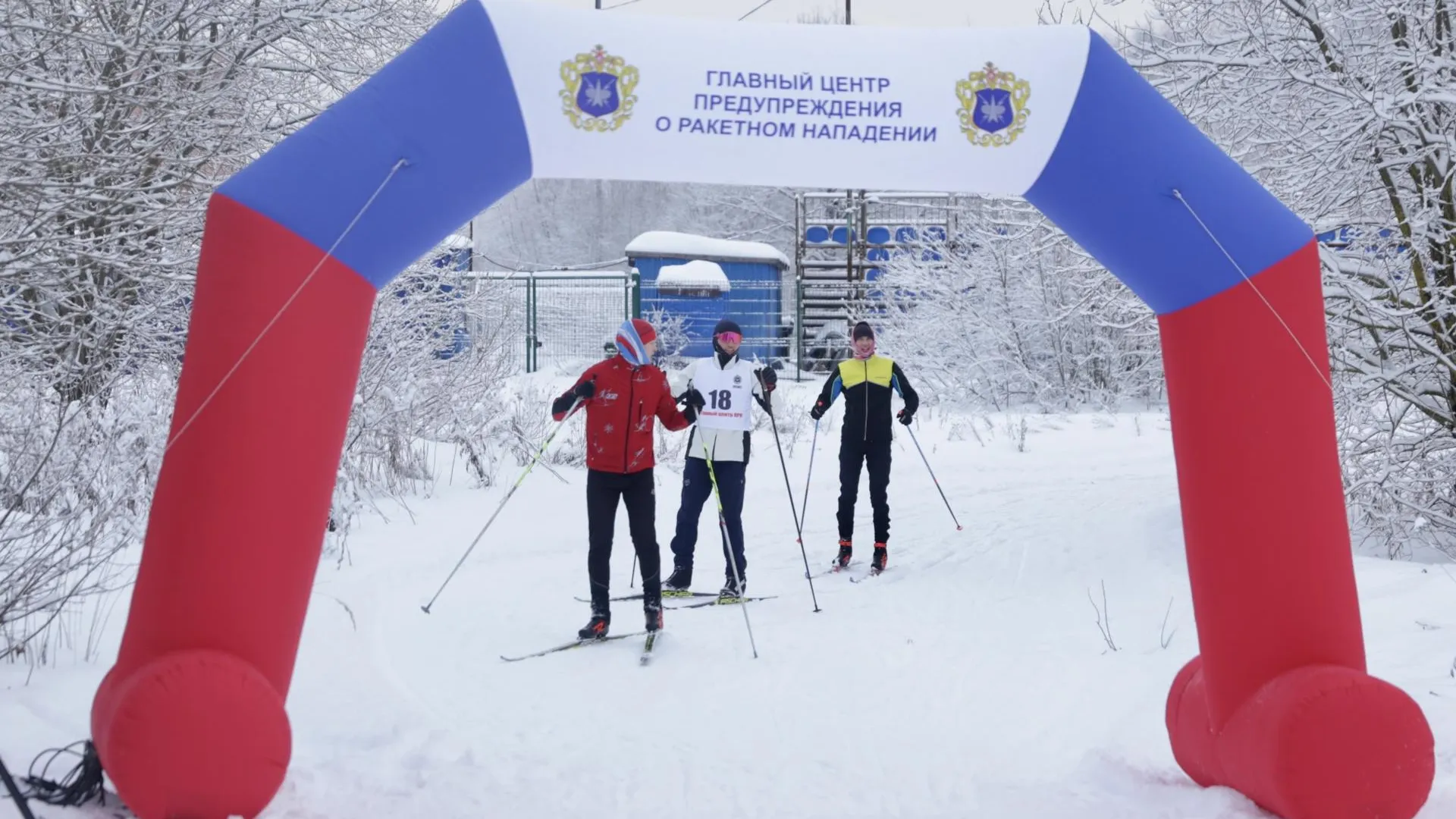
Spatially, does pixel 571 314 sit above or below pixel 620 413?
above

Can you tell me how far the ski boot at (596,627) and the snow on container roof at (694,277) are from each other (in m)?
14.7

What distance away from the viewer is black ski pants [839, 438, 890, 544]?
28.9 feet

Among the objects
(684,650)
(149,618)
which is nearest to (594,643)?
(684,650)

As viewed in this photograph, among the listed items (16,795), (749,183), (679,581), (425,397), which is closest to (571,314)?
(425,397)

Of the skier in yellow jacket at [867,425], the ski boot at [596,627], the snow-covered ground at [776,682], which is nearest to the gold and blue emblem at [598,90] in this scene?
the snow-covered ground at [776,682]

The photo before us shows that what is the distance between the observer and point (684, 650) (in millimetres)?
6527

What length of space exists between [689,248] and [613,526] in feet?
55.0

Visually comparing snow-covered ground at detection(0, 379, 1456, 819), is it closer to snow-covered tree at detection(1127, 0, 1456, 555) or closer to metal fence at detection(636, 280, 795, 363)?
snow-covered tree at detection(1127, 0, 1456, 555)

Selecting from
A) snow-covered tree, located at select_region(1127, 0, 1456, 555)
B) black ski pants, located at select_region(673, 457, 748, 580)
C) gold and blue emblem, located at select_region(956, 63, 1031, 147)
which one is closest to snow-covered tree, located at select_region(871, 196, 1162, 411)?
snow-covered tree, located at select_region(1127, 0, 1456, 555)

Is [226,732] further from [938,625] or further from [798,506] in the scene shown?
[798,506]

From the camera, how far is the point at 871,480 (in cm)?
893

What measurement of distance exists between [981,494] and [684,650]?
251 inches

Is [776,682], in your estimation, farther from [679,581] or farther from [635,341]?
[679,581]

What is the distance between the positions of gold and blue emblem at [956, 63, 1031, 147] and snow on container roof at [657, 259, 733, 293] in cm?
1683
